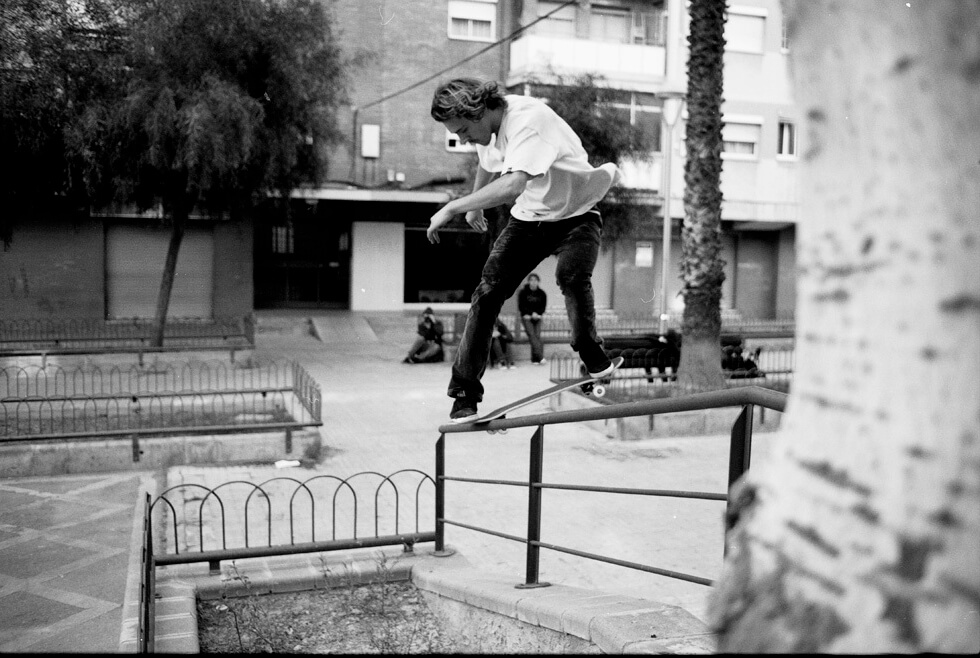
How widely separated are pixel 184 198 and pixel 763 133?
1830 cm

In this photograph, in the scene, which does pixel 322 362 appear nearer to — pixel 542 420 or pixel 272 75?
pixel 272 75

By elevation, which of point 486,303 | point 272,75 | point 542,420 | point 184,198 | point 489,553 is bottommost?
point 489,553

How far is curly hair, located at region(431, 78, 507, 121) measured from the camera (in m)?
4.43

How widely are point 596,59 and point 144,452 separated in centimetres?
1907

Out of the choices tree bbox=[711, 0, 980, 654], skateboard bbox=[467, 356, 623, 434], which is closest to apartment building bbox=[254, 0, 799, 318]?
skateboard bbox=[467, 356, 623, 434]

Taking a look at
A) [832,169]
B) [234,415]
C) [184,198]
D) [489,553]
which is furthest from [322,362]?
[832,169]

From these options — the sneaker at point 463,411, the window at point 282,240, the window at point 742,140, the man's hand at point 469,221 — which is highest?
the window at point 742,140

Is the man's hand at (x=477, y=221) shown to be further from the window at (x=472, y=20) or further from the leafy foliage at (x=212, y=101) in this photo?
the window at (x=472, y=20)

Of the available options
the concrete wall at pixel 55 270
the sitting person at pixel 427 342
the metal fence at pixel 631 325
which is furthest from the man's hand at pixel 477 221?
the concrete wall at pixel 55 270

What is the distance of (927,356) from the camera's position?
1296mm

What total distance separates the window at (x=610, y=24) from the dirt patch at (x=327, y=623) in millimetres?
23262

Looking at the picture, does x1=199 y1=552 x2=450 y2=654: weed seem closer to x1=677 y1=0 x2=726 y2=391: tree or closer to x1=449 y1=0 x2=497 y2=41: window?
x1=677 y1=0 x2=726 y2=391: tree

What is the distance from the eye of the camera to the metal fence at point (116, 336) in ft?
53.5

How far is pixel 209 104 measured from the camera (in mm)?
14414
